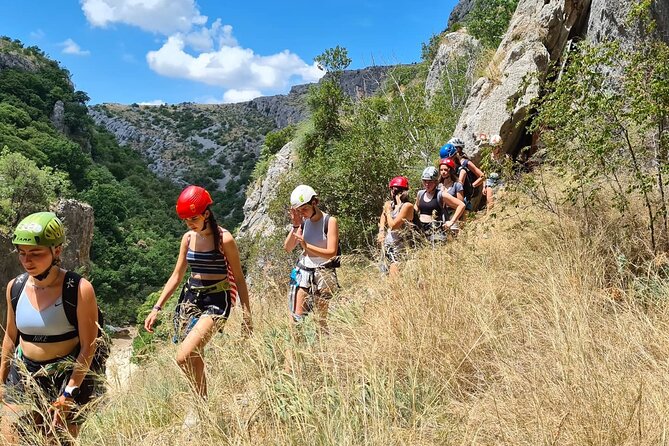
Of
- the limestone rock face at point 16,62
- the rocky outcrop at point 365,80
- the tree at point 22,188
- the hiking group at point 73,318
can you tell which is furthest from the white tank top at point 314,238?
the limestone rock face at point 16,62

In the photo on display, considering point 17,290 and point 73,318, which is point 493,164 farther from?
point 17,290

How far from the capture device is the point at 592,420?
1676 mm

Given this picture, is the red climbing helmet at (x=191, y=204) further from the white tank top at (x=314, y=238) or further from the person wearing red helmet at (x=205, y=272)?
the white tank top at (x=314, y=238)

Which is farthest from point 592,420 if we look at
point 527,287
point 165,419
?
point 165,419

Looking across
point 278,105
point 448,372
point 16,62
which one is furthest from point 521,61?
point 278,105

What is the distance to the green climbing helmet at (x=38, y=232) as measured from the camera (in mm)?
2443

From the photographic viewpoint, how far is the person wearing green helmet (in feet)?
8.04

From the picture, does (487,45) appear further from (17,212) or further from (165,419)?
(17,212)

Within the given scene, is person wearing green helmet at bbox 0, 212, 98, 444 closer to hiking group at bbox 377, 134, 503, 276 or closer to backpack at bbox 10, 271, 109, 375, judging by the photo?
backpack at bbox 10, 271, 109, 375

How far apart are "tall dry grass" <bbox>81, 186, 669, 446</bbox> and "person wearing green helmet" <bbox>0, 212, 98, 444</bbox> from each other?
0.26 m

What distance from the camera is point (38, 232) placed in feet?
8.12

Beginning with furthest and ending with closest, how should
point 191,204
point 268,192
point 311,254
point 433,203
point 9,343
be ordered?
1. point 268,192
2. point 433,203
3. point 311,254
4. point 191,204
5. point 9,343

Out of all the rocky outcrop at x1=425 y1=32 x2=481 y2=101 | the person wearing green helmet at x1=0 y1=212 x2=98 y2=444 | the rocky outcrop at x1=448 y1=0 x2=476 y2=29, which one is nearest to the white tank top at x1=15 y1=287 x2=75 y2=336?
the person wearing green helmet at x1=0 y1=212 x2=98 y2=444

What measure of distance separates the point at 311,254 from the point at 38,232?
2220 millimetres
